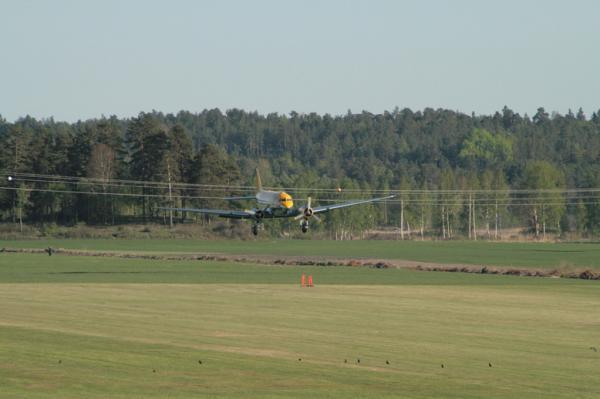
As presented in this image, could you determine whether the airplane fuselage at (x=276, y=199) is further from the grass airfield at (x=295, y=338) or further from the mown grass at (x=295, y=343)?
the mown grass at (x=295, y=343)

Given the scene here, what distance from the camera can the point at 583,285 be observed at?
87875 mm

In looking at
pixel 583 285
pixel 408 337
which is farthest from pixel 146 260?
pixel 408 337

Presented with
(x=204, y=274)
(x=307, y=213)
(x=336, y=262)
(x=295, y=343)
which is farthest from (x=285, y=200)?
(x=295, y=343)

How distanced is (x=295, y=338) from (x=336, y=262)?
7240 centimetres

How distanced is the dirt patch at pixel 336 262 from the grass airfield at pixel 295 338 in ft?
31.1

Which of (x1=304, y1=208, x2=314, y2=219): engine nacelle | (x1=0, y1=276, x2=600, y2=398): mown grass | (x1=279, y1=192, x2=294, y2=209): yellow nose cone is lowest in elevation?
(x1=0, y1=276, x2=600, y2=398): mown grass

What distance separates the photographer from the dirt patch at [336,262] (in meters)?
102

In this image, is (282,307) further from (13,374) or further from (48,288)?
(13,374)

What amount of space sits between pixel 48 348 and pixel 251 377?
10.8 metres

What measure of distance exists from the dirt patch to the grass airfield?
31.1 feet

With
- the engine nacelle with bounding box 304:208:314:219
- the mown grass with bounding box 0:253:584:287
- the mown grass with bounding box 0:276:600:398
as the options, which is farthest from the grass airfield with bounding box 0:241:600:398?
the engine nacelle with bounding box 304:208:314:219

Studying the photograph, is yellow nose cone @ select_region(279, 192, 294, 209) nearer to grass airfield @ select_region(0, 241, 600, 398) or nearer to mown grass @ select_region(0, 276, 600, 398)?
grass airfield @ select_region(0, 241, 600, 398)

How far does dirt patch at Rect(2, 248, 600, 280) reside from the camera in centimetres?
10200

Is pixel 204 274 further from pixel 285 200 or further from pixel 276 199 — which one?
pixel 285 200
